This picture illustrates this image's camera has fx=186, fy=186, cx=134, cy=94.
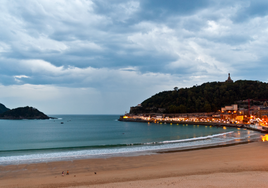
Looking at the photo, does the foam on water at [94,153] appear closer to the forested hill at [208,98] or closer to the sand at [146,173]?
the sand at [146,173]

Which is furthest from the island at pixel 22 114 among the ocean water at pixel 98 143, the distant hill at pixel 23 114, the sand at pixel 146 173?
the sand at pixel 146 173

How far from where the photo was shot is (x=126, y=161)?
15617 mm

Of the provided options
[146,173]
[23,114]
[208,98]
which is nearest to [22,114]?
[23,114]

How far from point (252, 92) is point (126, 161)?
12810 centimetres

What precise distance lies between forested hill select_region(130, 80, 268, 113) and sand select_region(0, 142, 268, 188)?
101500 millimetres

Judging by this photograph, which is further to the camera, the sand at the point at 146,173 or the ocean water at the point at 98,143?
the ocean water at the point at 98,143

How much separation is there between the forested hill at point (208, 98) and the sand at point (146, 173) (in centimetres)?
10150

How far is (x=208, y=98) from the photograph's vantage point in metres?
126

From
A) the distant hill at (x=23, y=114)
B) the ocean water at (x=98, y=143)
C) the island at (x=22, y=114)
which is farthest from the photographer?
the distant hill at (x=23, y=114)

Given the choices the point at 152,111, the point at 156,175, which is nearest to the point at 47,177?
the point at 156,175

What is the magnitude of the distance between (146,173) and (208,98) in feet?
407

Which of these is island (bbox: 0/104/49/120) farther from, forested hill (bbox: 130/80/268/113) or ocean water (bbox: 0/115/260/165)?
ocean water (bbox: 0/115/260/165)

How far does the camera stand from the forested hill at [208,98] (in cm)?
11564

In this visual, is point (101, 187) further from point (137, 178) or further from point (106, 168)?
point (106, 168)
